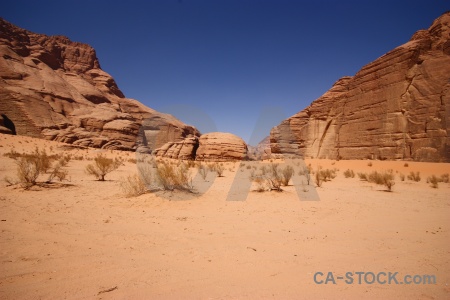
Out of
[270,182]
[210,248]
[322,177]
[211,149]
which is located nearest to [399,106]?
[322,177]

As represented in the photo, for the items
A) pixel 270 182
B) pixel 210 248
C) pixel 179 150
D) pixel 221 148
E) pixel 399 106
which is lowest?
pixel 210 248

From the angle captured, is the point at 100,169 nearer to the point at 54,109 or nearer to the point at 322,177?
the point at 322,177

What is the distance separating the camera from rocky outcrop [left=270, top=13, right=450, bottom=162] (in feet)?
65.0

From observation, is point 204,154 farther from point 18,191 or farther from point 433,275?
point 433,275

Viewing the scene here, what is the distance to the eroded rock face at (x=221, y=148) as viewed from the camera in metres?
37.1

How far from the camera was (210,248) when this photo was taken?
380 cm

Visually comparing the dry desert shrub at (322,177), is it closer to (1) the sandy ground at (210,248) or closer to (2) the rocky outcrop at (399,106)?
(1) the sandy ground at (210,248)

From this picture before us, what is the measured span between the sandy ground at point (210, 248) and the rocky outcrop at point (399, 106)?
1741 cm

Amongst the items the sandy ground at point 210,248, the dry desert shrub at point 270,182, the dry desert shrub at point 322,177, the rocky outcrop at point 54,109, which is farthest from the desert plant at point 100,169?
the rocky outcrop at point 54,109

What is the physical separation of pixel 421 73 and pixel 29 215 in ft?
95.1

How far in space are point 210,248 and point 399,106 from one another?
2577cm

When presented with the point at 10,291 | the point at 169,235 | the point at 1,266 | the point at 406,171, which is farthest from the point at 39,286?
the point at 406,171

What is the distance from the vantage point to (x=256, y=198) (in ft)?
26.2

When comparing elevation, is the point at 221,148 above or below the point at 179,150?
above
